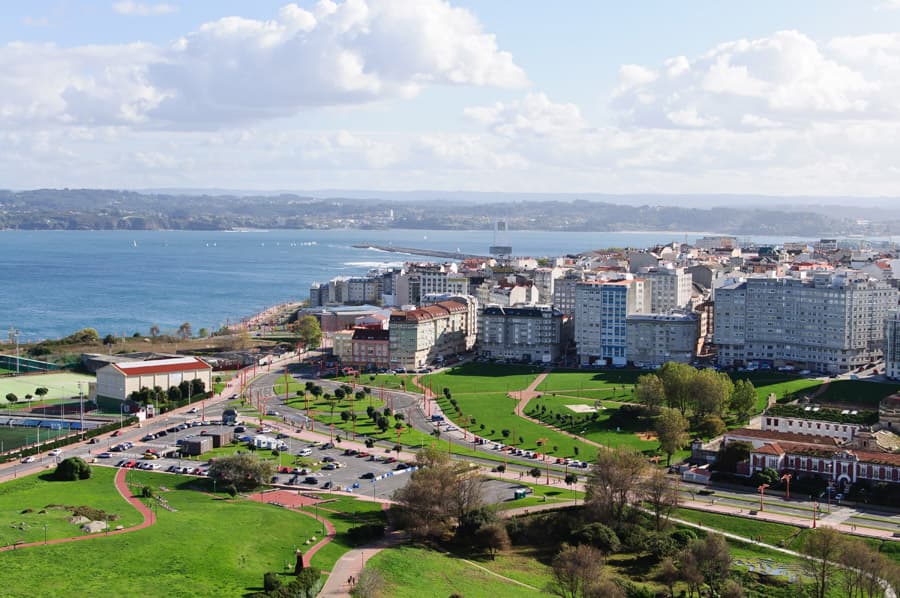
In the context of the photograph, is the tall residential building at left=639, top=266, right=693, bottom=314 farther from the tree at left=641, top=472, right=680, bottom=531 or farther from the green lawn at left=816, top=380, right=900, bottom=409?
the tree at left=641, top=472, right=680, bottom=531

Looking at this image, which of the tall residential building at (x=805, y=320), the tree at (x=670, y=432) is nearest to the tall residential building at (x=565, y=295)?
the tall residential building at (x=805, y=320)

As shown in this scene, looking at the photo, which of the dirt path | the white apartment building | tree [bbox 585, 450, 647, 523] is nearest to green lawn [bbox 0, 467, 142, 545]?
the dirt path

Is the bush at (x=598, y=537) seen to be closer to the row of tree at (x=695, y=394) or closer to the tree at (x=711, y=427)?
the tree at (x=711, y=427)

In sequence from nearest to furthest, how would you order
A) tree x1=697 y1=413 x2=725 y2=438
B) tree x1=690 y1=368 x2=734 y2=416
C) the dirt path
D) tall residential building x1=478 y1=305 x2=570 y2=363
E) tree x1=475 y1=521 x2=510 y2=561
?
the dirt path, tree x1=475 y1=521 x2=510 y2=561, tree x1=697 y1=413 x2=725 y2=438, tree x1=690 y1=368 x2=734 y2=416, tall residential building x1=478 y1=305 x2=570 y2=363

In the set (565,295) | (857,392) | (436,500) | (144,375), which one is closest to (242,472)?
(436,500)

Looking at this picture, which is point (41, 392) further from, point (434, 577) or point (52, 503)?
point (434, 577)
